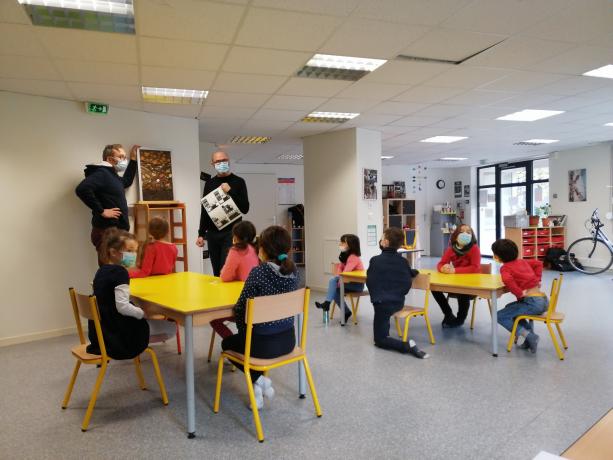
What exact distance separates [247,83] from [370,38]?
1.45 metres

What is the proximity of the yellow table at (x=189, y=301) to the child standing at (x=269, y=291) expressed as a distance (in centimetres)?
18

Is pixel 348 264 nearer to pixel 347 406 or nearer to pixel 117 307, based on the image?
pixel 347 406

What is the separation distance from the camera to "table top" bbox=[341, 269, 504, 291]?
3621 millimetres

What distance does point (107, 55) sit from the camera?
3.38 metres

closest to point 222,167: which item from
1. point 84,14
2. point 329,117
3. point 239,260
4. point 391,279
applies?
point 239,260

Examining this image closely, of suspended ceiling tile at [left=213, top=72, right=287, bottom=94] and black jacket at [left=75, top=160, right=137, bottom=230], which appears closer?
suspended ceiling tile at [left=213, top=72, right=287, bottom=94]

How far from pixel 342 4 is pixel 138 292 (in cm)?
228

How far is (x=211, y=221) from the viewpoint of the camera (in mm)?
4422

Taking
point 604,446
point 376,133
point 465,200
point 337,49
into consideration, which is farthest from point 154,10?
point 465,200

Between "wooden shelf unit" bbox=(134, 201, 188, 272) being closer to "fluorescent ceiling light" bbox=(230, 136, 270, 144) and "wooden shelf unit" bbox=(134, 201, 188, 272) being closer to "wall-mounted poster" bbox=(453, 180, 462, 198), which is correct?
"fluorescent ceiling light" bbox=(230, 136, 270, 144)

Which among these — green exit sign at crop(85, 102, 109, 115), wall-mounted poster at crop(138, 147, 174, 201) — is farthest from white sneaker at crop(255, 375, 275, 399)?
green exit sign at crop(85, 102, 109, 115)

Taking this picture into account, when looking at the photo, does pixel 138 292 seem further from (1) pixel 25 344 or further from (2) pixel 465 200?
(2) pixel 465 200

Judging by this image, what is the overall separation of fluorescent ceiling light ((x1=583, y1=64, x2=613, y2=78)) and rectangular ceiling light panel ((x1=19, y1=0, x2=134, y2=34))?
4.05m

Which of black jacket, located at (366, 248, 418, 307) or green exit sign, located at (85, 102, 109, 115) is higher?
green exit sign, located at (85, 102, 109, 115)
